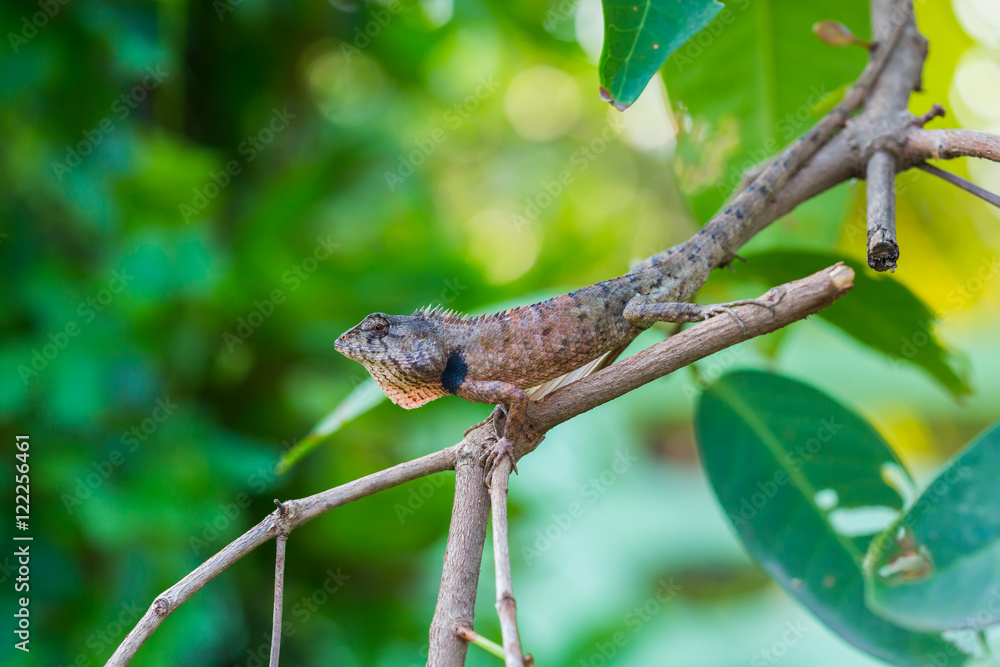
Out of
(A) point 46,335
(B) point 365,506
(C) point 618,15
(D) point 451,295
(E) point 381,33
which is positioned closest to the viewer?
(C) point 618,15

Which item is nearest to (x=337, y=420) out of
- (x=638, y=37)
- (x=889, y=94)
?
(x=638, y=37)

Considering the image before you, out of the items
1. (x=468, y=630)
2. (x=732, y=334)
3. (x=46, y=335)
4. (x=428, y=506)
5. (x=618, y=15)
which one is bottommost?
(x=468, y=630)

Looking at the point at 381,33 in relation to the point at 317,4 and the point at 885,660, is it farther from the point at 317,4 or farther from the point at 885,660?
the point at 885,660

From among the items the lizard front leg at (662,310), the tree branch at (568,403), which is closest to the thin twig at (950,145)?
the tree branch at (568,403)

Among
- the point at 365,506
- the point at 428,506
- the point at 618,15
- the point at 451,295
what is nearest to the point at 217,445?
the point at 365,506

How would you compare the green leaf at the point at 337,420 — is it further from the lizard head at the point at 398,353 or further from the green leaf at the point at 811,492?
the green leaf at the point at 811,492

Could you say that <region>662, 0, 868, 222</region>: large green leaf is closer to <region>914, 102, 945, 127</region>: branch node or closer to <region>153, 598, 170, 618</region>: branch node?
<region>914, 102, 945, 127</region>: branch node

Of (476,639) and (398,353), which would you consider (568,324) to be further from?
(476,639)
